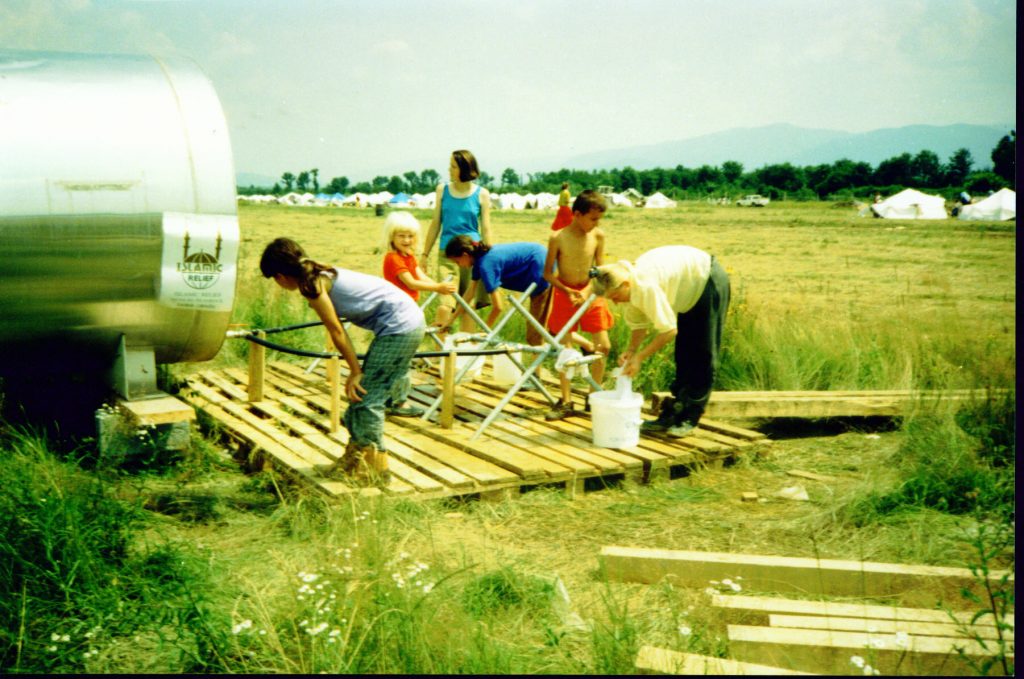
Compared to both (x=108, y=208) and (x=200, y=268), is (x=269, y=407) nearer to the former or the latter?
(x=200, y=268)

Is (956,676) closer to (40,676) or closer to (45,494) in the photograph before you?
(40,676)

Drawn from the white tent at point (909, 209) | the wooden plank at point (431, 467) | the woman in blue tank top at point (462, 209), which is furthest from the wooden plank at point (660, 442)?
the white tent at point (909, 209)

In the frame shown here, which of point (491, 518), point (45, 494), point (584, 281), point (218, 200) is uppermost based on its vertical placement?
point (218, 200)

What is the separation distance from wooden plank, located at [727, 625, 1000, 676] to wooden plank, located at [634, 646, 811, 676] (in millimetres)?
146

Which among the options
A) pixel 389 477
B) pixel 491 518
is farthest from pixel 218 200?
pixel 491 518

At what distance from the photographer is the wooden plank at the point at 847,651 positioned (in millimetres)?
3170

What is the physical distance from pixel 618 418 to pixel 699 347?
0.76 m

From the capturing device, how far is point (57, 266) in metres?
5.32

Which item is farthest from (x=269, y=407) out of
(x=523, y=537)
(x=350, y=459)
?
(x=523, y=537)

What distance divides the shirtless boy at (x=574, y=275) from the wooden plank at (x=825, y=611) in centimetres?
342

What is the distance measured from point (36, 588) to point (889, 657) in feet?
10.7

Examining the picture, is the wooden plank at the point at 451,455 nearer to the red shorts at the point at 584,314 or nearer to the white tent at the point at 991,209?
the red shorts at the point at 584,314

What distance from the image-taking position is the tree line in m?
74.9

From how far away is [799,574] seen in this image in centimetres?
406
